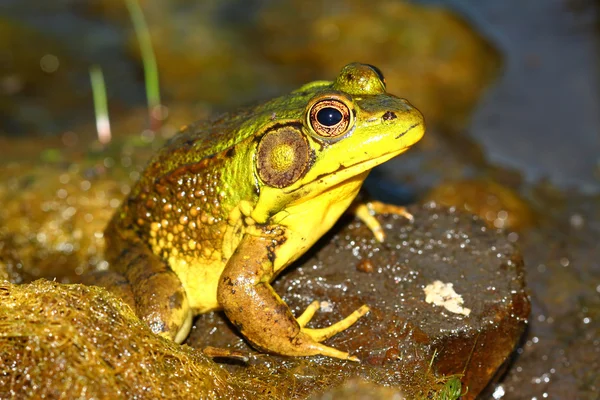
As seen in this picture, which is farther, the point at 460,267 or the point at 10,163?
the point at 10,163

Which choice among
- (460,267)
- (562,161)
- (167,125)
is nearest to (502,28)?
(562,161)

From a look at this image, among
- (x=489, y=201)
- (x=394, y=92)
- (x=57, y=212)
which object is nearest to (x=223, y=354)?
(x=57, y=212)

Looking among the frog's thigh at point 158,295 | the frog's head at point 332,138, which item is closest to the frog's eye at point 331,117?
the frog's head at point 332,138

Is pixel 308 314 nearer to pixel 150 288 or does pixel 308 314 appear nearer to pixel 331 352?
pixel 331 352

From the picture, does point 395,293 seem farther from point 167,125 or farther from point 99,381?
point 167,125

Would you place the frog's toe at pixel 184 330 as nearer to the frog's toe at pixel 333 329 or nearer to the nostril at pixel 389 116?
the frog's toe at pixel 333 329

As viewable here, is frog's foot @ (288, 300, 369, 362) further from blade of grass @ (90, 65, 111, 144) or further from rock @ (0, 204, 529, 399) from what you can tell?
blade of grass @ (90, 65, 111, 144)
